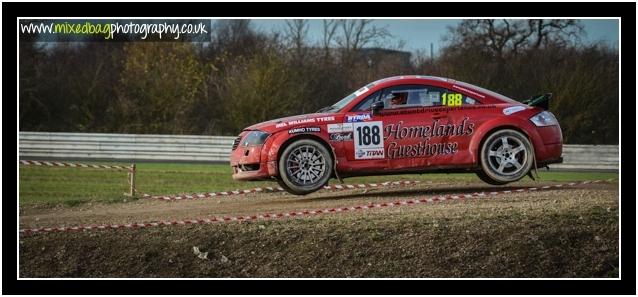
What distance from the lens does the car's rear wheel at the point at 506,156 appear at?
10.5m

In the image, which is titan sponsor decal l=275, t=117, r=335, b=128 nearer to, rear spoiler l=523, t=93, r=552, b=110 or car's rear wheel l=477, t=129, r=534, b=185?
car's rear wheel l=477, t=129, r=534, b=185

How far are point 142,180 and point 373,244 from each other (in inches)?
484

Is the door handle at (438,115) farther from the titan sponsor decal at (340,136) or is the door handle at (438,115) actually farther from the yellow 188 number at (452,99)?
the titan sponsor decal at (340,136)

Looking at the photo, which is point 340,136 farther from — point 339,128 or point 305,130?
point 305,130

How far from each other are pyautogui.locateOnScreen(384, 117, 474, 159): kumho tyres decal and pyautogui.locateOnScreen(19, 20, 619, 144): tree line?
7.48 feet

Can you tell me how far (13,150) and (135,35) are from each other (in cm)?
238

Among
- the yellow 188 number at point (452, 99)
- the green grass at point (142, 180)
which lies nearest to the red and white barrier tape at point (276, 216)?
the yellow 188 number at point (452, 99)

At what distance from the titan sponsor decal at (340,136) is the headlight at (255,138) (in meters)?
0.82

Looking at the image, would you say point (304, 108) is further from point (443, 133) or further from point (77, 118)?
point (77, 118)

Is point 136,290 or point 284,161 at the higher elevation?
point 284,161

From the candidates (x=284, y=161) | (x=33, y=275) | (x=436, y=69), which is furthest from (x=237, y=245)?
(x=436, y=69)

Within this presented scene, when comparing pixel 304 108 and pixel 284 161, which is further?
pixel 304 108

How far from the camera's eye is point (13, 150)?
11102 mm
